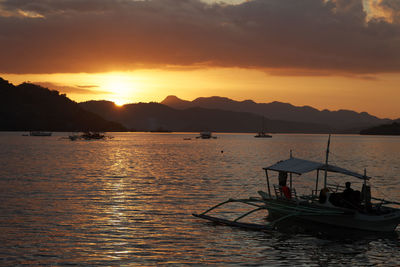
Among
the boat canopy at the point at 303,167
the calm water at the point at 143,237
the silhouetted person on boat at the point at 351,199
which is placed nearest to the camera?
the calm water at the point at 143,237

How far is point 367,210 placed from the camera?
29.5 metres

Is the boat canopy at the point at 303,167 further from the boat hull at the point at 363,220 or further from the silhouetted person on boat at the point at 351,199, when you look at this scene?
the boat hull at the point at 363,220

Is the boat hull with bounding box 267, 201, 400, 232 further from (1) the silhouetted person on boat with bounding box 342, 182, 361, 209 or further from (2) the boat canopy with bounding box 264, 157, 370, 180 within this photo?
(2) the boat canopy with bounding box 264, 157, 370, 180

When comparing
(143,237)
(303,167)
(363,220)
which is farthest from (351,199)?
(143,237)

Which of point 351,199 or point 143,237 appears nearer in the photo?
point 143,237

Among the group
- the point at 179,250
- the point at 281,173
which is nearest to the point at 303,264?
the point at 179,250

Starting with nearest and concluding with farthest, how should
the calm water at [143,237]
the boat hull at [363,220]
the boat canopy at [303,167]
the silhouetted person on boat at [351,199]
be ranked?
the calm water at [143,237]
the boat hull at [363,220]
the silhouetted person on boat at [351,199]
the boat canopy at [303,167]

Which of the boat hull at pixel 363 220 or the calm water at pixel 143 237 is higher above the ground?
the boat hull at pixel 363 220

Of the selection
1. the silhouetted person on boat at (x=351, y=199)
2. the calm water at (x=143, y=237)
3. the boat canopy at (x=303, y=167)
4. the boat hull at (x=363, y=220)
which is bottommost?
the calm water at (x=143, y=237)

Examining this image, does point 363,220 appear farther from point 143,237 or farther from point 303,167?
point 143,237

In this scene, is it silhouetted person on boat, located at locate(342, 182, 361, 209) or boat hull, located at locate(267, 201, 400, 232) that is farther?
silhouetted person on boat, located at locate(342, 182, 361, 209)

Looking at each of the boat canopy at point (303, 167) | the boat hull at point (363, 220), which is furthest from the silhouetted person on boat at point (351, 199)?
the boat canopy at point (303, 167)

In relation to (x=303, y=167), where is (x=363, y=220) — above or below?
below

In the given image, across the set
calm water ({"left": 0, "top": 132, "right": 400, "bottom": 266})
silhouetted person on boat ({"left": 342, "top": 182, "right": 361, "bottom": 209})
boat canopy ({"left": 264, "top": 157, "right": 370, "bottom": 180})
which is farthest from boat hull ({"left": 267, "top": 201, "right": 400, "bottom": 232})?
boat canopy ({"left": 264, "top": 157, "right": 370, "bottom": 180})
